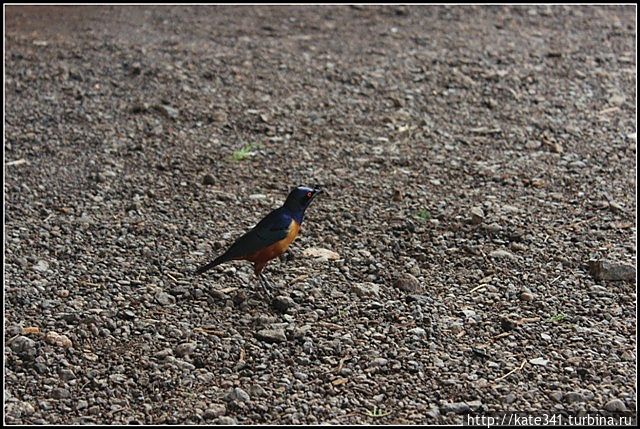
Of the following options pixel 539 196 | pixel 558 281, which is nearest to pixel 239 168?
pixel 539 196

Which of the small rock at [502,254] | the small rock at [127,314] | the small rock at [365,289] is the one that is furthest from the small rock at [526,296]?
the small rock at [127,314]

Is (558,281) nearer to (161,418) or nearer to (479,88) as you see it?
(161,418)

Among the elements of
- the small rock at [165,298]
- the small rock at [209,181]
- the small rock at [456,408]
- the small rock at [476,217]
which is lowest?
the small rock at [456,408]

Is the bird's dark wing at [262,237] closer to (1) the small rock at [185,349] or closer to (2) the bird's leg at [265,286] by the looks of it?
(2) the bird's leg at [265,286]

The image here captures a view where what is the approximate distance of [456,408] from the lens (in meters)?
3.39

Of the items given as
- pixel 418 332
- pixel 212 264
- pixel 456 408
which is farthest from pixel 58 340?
pixel 456 408

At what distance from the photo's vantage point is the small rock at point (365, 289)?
422 centimetres

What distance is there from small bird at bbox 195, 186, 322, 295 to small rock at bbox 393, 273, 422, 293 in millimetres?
551

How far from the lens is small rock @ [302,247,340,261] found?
15.0 feet

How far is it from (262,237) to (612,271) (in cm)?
157

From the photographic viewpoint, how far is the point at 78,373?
143 inches

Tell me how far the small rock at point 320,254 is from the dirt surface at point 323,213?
24mm

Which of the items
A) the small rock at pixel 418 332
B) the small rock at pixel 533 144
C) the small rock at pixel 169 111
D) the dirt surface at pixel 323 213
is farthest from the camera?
the small rock at pixel 169 111

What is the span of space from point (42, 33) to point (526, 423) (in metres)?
5.82
